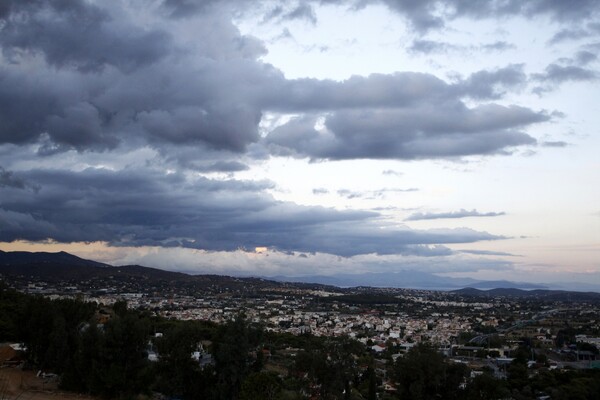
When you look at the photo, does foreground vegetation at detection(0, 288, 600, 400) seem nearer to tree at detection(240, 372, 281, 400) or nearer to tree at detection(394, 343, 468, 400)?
tree at detection(394, 343, 468, 400)

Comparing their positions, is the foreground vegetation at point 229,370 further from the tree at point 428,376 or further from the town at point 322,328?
the town at point 322,328

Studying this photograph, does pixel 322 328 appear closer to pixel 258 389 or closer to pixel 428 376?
pixel 428 376

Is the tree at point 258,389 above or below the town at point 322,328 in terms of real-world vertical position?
above

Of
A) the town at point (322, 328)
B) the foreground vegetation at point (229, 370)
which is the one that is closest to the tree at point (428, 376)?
the foreground vegetation at point (229, 370)

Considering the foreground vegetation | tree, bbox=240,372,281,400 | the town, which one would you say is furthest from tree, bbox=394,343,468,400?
tree, bbox=240,372,281,400

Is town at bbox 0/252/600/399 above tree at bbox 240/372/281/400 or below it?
below

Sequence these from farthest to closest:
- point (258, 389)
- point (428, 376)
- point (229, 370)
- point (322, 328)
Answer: point (322, 328) → point (229, 370) → point (428, 376) → point (258, 389)

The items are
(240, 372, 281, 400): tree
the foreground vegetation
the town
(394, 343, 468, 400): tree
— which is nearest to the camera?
(240, 372, 281, 400): tree

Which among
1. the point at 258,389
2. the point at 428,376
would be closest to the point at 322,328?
the point at 428,376

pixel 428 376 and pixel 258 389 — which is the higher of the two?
pixel 428 376

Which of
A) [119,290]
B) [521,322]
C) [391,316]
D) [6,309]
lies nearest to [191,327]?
[6,309]

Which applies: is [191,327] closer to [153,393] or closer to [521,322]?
[153,393]

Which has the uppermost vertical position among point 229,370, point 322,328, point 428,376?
point 428,376
